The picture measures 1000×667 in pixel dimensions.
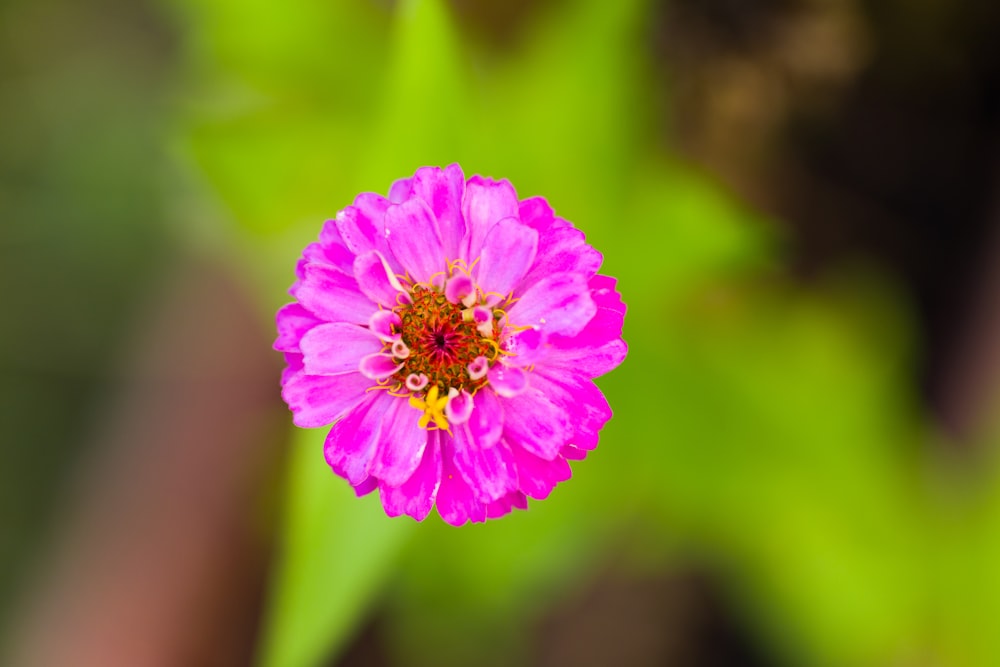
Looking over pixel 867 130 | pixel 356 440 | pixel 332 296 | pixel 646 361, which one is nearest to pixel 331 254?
pixel 332 296

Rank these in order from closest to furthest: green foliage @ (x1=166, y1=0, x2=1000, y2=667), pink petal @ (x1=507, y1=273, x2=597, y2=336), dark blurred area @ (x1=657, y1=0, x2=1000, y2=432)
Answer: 1. pink petal @ (x1=507, y1=273, x2=597, y2=336)
2. green foliage @ (x1=166, y1=0, x2=1000, y2=667)
3. dark blurred area @ (x1=657, y1=0, x2=1000, y2=432)

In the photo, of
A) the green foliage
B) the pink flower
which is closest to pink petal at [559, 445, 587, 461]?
the pink flower

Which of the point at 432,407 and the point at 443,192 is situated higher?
the point at 443,192

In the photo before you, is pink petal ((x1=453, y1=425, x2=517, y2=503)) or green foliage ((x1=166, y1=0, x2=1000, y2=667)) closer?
pink petal ((x1=453, y1=425, x2=517, y2=503))

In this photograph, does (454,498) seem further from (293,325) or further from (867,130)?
(867,130)

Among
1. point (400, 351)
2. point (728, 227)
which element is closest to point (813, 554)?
point (728, 227)

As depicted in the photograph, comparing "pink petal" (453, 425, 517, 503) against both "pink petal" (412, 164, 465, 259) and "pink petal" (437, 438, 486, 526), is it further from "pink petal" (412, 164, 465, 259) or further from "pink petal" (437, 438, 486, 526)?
"pink petal" (412, 164, 465, 259)

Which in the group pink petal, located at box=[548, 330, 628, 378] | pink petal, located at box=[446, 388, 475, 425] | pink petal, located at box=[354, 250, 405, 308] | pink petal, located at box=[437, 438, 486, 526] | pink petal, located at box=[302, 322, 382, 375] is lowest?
pink petal, located at box=[437, 438, 486, 526]
